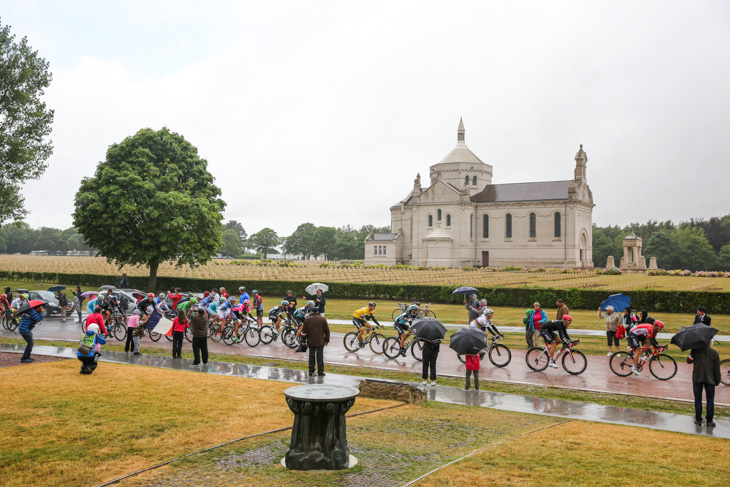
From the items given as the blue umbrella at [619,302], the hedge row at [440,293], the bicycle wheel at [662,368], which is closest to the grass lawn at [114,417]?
the bicycle wheel at [662,368]

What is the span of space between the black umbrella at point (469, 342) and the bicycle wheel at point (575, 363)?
3.76 m

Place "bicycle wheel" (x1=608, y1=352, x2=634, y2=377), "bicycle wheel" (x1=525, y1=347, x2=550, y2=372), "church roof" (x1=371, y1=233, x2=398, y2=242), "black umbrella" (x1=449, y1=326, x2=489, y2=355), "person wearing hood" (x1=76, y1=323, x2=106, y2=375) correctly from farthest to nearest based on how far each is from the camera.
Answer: "church roof" (x1=371, y1=233, x2=398, y2=242), "bicycle wheel" (x1=525, y1=347, x2=550, y2=372), "bicycle wheel" (x1=608, y1=352, x2=634, y2=377), "person wearing hood" (x1=76, y1=323, x2=106, y2=375), "black umbrella" (x1=449, y1=326, x2=489, y2=355)

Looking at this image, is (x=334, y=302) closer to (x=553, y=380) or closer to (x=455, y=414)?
(x=553, y=380)

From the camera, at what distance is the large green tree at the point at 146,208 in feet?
124

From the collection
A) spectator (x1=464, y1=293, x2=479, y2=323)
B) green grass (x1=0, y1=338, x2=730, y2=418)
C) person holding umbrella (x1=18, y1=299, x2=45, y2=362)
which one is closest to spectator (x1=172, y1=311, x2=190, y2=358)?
green grass (x1=0, y1=338, x2=730, y2=418)

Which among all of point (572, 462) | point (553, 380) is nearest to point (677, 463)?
point (572, 462)

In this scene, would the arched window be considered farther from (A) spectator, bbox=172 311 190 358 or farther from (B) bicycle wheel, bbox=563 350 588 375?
(A) spectator, bbox=172 311 190 358

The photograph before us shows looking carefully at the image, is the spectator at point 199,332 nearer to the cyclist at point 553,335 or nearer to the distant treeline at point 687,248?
the cyclist at point 553,335

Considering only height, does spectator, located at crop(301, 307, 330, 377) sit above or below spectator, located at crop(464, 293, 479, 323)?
below

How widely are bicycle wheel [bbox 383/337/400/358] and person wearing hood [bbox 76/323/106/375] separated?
326 inches

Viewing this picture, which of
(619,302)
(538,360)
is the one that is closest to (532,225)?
(619,302)

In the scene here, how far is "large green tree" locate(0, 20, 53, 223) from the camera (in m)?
34.9

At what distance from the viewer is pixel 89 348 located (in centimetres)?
1355

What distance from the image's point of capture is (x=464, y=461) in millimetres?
7746
